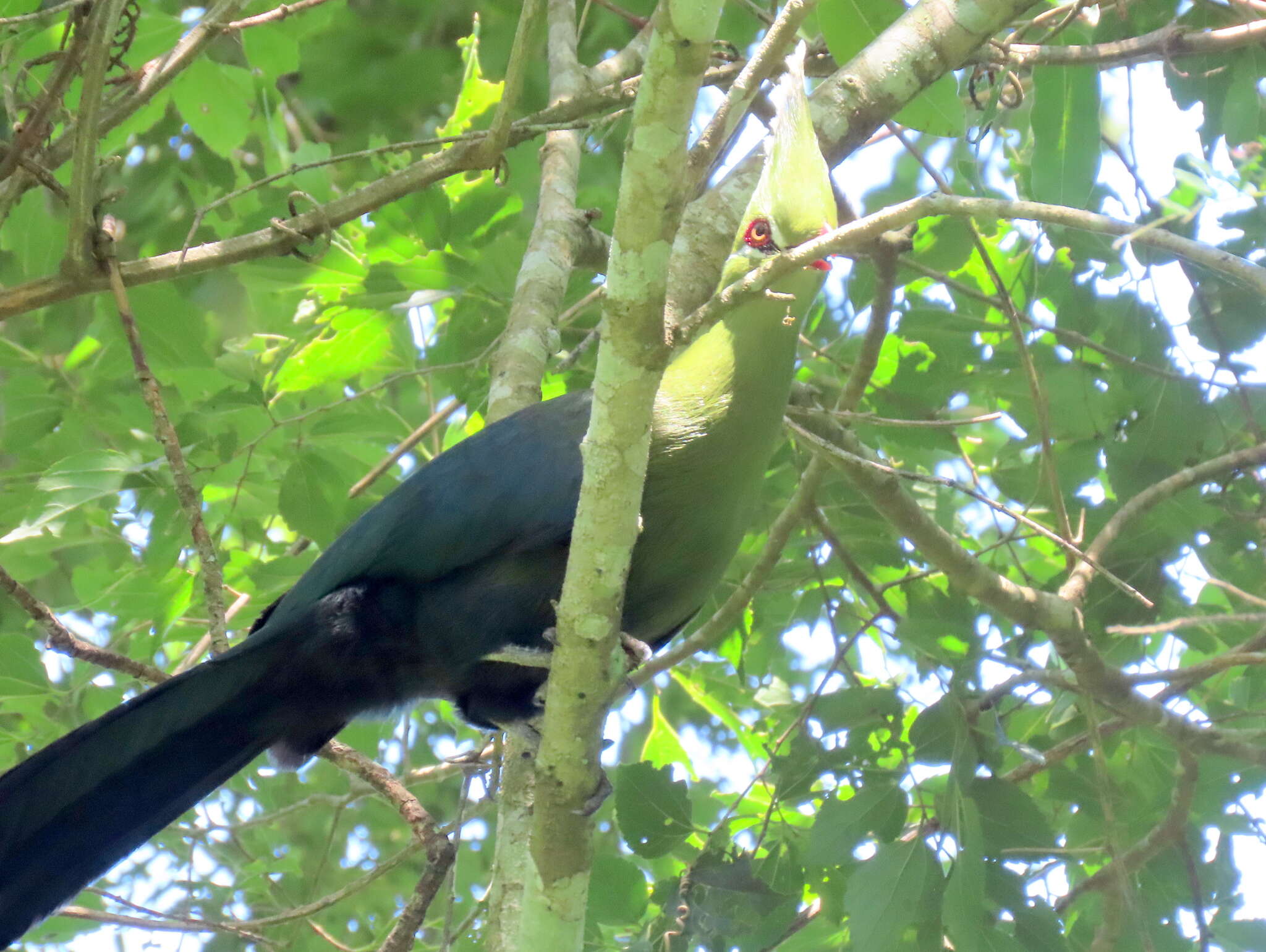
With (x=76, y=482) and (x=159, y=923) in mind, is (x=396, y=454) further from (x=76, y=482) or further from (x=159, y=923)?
(x=159, y=923)

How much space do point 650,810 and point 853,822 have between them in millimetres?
442

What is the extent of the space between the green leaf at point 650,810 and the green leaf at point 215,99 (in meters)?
2.14

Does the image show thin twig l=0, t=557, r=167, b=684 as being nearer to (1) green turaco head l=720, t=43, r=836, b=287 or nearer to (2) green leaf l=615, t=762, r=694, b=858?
(2) green leaf l=615, t=762, r=694, b=858

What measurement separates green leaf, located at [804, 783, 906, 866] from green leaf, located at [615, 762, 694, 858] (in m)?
0.28

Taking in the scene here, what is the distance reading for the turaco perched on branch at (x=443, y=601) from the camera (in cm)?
219

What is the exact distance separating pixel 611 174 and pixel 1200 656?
2.43m

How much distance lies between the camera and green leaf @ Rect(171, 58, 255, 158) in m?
3.26

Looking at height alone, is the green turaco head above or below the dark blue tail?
above

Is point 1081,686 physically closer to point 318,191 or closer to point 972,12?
point 972,12

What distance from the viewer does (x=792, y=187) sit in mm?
1972

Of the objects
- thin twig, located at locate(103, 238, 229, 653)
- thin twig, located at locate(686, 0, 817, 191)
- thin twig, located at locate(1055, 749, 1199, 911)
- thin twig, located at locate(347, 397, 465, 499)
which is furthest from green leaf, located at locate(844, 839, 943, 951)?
thin twig, located at locate(347, 397, 465, 499)

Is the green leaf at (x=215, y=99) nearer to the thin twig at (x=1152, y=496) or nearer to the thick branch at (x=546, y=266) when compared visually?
the thick branch at (x=546, y=266)

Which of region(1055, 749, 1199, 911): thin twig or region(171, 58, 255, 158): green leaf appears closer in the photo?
region(1055, 749, 1199, 911): thin twig

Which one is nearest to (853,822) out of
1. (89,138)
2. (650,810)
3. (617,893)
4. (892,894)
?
(892,894)
